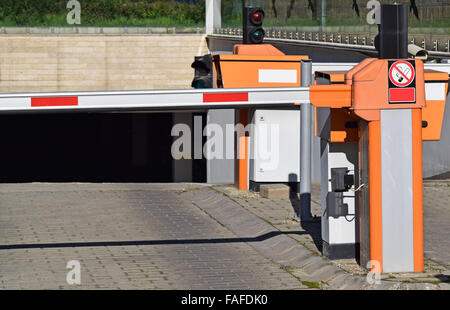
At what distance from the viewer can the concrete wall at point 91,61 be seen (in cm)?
5566

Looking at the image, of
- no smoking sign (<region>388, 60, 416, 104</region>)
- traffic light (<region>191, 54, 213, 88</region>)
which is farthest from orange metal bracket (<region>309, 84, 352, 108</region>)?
traffic light (<region>191, 54, 213, 88</region>)

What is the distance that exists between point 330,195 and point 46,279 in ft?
10.7

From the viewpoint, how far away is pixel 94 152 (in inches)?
1783

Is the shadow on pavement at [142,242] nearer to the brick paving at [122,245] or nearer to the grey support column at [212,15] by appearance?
the brick paving at [122,245]

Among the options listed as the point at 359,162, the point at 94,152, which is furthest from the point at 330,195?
the point at 94,152

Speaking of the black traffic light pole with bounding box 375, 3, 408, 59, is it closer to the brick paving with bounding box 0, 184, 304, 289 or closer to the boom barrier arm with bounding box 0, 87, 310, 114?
the boom barrier arm with bounding box 0, 87, 310, 114

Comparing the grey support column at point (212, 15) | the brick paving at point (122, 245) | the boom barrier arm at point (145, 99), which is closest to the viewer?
the boom barrier arm at point (145, 99)

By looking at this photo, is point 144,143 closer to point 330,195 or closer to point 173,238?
point 173,238

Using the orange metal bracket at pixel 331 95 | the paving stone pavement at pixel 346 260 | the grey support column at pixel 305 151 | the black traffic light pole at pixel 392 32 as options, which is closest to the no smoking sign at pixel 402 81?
the black traffic light pole at pixel 392 32

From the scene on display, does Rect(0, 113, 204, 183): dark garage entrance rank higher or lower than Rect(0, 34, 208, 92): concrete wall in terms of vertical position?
lower

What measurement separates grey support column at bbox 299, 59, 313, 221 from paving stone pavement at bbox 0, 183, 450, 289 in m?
0.29

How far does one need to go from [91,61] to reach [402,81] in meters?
45.4

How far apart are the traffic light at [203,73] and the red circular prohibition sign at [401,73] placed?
21.6 ft

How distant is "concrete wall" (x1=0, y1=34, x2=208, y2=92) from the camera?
5566 cm
